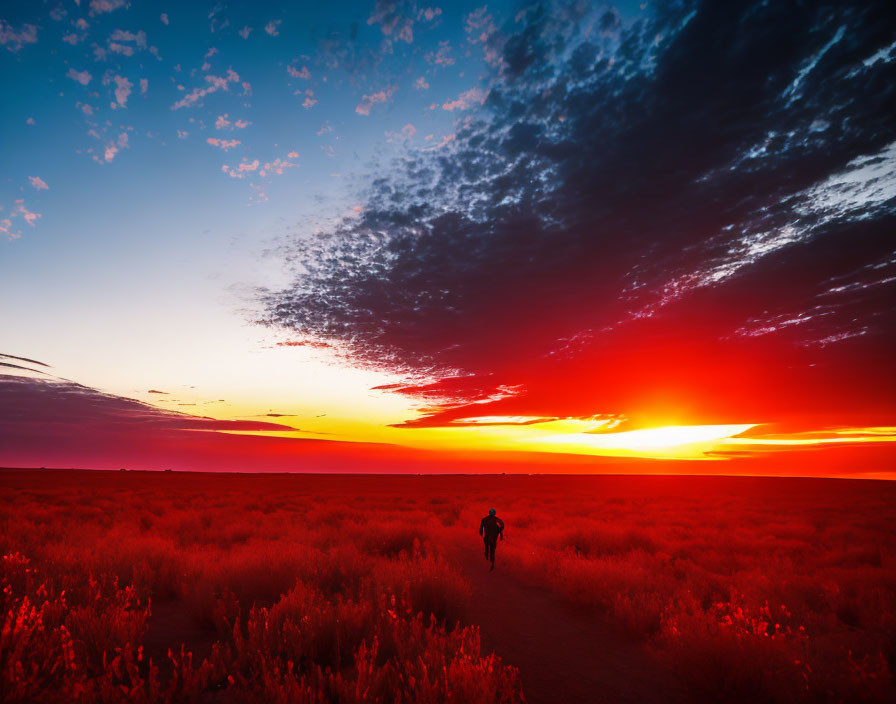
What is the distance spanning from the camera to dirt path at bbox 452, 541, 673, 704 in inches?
212

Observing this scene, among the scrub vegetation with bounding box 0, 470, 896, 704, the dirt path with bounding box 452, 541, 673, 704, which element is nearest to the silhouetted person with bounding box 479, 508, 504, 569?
the scrub vegetation with bounding box 0, 470, 896, 704

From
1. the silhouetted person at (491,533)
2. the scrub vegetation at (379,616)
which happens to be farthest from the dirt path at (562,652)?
the silhouetted person at (491,533)

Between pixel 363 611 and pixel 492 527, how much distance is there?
743 cm

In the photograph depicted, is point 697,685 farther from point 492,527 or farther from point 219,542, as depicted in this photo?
point 219,542

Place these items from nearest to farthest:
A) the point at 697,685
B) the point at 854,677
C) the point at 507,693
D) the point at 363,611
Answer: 1. the point at 507,693
2. the point at 854,677
3. the point at 697,685
4. the point at 363,611

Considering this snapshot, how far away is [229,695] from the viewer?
431cm

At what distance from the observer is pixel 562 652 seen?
6.59 m

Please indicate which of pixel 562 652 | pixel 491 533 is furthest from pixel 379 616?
pixel 491 533

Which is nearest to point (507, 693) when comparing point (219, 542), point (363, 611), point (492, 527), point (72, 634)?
point (363, 611)

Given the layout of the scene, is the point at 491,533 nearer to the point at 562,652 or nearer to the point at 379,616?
the point at 562,652

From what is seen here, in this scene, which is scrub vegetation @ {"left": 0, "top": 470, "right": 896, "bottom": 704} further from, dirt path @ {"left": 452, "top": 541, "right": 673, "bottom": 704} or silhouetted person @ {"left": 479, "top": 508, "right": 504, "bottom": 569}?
silhouetted person @ {"left": 479, "top": 508, "right": 504, "bottom": 569}

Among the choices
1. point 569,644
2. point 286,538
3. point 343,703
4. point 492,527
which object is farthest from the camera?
point 286,538

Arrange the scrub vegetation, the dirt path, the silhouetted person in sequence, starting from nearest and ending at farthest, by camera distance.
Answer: the scrub vegetation < the dirt path < the silhouetted person

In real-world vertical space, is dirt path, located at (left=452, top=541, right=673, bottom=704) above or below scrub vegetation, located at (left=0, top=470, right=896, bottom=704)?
below
